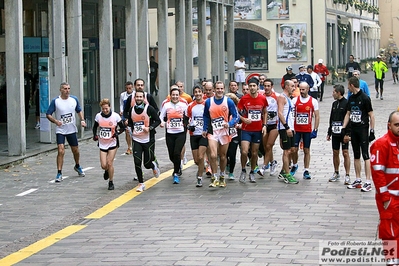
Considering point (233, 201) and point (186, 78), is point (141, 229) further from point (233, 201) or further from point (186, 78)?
point (186, 78)

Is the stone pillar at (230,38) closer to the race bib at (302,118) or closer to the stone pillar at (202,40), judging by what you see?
the stone pillar at (202,40)

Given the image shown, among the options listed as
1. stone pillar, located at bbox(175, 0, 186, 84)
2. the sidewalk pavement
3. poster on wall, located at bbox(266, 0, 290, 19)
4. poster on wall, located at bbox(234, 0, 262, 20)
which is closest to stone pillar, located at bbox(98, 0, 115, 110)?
stone pillar, located at bbox(175, 0, 186, 84)

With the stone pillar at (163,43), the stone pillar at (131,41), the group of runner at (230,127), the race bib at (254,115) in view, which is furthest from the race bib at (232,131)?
the stone pillar at (163,43)

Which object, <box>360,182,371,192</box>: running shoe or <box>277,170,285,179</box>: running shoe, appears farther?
<box>277,170,285,179</box>: running shoe

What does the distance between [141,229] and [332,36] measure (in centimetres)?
4788

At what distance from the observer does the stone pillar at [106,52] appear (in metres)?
26.0

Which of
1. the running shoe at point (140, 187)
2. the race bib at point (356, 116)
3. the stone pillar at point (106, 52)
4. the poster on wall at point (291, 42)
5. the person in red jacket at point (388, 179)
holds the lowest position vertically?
the running shoe at point (140, 187)

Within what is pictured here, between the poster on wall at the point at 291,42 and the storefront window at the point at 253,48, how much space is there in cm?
114

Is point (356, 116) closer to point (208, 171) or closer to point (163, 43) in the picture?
point (208, 171)

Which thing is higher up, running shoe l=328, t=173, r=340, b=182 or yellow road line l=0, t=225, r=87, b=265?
running shoe l=328, t=173, r=340, b=182

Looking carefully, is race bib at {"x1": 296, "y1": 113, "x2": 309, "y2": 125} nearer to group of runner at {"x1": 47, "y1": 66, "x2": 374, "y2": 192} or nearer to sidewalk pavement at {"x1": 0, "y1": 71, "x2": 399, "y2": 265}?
group of runner at {"x1": 47, "y1": 66, "x2": 374, "y2": 192}

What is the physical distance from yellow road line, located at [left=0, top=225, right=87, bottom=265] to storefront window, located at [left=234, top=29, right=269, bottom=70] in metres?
43.5

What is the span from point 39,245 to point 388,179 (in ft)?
15.2

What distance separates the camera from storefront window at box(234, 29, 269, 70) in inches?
2165
